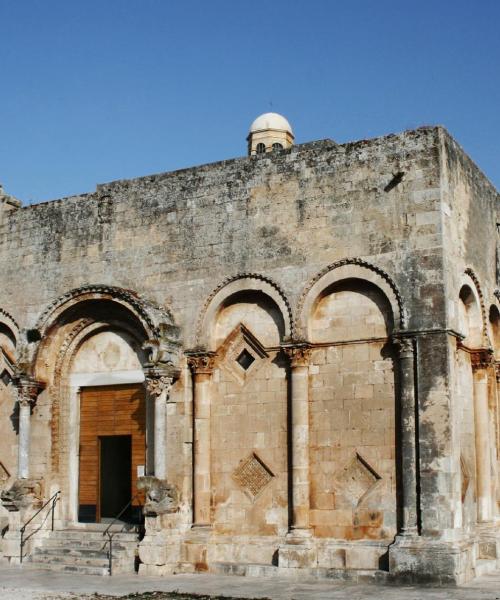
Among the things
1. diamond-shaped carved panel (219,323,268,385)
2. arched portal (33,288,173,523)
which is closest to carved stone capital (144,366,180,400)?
diamond-shaped carved panel (219,323,268,385)

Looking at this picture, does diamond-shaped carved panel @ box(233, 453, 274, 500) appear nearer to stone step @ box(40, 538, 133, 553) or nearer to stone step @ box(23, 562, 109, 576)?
stone step @ box(40, 538, 133, 553)

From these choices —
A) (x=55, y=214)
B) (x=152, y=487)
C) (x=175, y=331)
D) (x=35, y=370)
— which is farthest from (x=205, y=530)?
(x=55, y=214)

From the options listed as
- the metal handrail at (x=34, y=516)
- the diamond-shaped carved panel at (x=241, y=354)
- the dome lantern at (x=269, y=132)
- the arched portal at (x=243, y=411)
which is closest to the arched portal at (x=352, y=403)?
the arched portal at (x=243, y=411)

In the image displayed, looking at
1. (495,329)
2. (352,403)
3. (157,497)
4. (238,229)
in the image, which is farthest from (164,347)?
(495,329)

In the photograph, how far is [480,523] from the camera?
17953 mm

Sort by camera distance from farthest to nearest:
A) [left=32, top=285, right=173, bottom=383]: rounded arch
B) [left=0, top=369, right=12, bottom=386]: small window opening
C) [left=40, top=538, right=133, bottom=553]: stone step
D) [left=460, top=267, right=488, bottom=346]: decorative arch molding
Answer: [left=0, top=369, right=12, bottom=386]: small window opening, [left=32, top=285, right=173, bottom=383]: rounded arch, [left=40, top=538, right=133, bottom=553]: stone step, [left=460, top=267, right=488, bottom=346]: decorative arch molding

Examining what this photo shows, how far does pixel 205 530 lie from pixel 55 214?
7.76m

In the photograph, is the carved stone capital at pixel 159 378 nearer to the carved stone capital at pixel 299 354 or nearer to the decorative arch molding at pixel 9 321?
the carved stone capital at pixel 299 354

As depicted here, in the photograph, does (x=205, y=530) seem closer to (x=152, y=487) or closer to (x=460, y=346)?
(x=152, y=487)

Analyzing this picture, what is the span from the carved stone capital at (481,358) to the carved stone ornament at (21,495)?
30.9ft

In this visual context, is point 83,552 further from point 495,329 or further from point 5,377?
point 495,329

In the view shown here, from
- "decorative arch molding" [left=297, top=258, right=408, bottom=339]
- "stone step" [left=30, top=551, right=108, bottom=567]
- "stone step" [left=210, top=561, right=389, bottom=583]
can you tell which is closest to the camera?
"stone step" [left=210, top=561, right=389, bottom=583]

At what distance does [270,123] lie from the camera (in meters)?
38.4

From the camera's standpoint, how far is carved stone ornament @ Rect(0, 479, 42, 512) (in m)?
19.3
